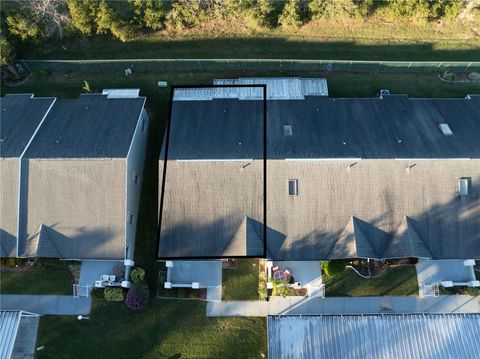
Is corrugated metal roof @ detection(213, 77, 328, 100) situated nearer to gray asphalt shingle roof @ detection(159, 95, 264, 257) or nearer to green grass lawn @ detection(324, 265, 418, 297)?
gray asphalt shingle roof @ detection(159, 95, 264, 257)

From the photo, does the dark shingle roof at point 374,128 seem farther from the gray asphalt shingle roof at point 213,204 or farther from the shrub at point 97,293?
the shrub at point 97,293

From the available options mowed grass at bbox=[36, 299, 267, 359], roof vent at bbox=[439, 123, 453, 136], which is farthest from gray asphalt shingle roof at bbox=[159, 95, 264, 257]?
roof vent at bbox=[439, 123, 453, 136]

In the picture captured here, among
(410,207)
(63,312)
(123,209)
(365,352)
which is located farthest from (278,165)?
(63,312)

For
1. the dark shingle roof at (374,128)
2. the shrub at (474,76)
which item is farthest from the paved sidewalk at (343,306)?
the shrub at (474,76)

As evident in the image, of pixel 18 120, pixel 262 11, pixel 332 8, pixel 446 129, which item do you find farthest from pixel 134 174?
pixel 446 129

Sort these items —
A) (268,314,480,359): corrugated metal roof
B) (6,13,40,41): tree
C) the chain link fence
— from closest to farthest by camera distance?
1. (268,314,480,359): corrugated metal roof
2. (6,13,40,41): tree
3. the chain link fence
